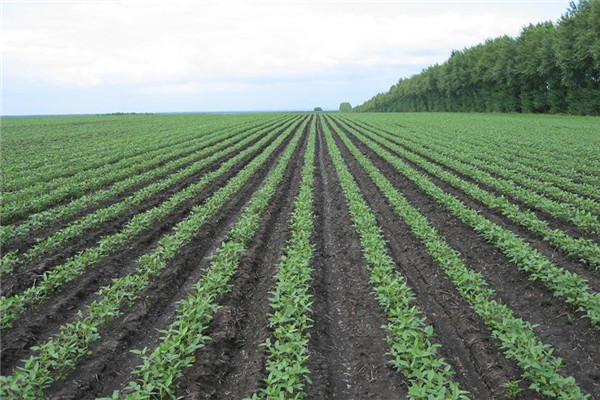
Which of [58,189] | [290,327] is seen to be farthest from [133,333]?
[58,189]

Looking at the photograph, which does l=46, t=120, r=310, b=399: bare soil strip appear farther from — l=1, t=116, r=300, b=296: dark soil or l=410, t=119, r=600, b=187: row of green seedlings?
l=410, t=119, r=600, b=187: row of green seedlings

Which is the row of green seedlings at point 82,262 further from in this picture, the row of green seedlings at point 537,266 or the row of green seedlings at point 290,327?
the row of green seedlings at point 537,266

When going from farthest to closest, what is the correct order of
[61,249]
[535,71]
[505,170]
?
1. [535,71]
2. [505,170]
3. [61,249]

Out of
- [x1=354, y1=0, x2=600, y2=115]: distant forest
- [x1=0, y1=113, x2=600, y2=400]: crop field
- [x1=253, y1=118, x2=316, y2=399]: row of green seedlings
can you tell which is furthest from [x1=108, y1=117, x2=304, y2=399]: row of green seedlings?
[x1=354, y1=0, x2=600, y2=115]: distant forest

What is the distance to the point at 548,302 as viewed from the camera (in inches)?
245

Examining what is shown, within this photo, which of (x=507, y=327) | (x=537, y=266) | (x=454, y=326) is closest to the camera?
A: (x=507, y=327)

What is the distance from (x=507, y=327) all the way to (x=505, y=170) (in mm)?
11937

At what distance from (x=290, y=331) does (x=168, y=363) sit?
1.56 m

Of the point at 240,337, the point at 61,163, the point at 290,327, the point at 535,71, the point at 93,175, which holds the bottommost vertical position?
the point at 240,337

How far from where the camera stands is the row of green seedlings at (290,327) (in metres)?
4.20

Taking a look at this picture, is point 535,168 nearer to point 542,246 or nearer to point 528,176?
point 528,176

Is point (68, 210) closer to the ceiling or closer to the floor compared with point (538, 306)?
closer to the ceiling

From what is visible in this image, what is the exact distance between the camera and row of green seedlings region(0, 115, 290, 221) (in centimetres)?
1064

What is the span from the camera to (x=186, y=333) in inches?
195
